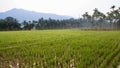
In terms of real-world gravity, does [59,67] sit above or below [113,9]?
below

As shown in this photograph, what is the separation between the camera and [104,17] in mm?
101438

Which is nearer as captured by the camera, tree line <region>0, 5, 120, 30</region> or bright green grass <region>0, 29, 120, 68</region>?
bright green grass <region>0, 29, 120, 68</region>

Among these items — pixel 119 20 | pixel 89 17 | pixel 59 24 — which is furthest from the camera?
pixel 59 24

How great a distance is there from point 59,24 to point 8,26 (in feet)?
161

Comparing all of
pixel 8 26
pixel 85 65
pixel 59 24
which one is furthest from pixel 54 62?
pixel 59 24

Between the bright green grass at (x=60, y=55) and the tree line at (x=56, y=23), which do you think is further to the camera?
the tree line at (x=56, y=23)

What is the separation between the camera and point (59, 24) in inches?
5261

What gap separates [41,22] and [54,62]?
110712 millimetres

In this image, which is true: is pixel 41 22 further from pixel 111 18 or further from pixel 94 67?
pixel 94 67

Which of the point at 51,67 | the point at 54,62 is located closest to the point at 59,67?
the point at 51,67

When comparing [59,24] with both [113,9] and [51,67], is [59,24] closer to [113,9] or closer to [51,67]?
[113,9]

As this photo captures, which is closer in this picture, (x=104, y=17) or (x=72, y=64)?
(x=72, y=64)

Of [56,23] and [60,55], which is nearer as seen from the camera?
[60,55]

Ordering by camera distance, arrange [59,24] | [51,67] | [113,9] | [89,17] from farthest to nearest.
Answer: [59,24]
[89,17]
[113,9]
[51,67]
